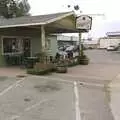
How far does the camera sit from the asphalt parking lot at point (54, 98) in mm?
8273

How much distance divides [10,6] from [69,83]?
156ft

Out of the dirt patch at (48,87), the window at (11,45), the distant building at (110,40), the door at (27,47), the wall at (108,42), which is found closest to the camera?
the dirt patch at (48,87)

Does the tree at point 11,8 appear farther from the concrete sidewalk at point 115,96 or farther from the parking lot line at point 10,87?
the concrete sidewalk at point 115,96

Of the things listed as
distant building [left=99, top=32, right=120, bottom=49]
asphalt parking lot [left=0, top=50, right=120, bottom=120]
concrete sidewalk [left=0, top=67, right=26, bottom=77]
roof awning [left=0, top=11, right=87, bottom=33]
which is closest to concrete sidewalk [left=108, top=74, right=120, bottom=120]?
asphalt parking lot [left=0, top=50, right=120, bottom=120]

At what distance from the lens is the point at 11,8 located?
5934 centimetres

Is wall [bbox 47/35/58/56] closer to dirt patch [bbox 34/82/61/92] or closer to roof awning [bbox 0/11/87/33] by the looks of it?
roof awning [bbox 0/11/87/33]

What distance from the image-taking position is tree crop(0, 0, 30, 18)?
5719cm

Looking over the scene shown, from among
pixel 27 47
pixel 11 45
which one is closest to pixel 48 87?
pixel 11 45

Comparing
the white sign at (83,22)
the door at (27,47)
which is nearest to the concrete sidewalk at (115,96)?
the white sign at (83,22)

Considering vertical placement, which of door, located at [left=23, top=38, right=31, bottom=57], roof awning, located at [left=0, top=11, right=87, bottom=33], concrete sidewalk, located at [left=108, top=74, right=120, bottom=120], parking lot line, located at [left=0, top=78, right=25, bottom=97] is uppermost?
roof awning, located at [left=0, top=11, right=87, bottom=33]

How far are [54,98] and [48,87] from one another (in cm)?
257

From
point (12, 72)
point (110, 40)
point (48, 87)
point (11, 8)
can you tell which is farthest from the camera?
point (110, 40)

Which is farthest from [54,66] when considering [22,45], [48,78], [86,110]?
[86,110]

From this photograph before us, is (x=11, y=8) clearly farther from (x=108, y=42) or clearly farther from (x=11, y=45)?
(x=11, y=45)
